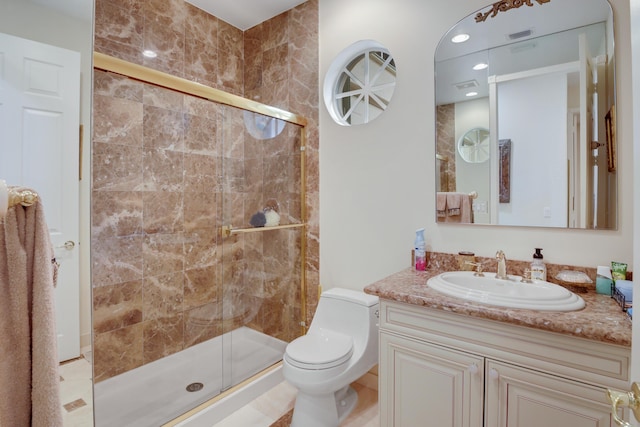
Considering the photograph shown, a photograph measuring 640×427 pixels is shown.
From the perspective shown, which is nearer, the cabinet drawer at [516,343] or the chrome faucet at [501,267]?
the cabinet drawer at [516,343]

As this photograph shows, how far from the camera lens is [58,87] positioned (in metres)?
0.89

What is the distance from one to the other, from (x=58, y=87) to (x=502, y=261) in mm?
1896

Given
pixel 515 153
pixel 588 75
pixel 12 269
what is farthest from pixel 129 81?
pixel 588 75

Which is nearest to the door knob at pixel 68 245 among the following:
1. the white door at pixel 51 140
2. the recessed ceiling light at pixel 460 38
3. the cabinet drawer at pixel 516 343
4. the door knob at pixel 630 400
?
the white door at pixel 51 140

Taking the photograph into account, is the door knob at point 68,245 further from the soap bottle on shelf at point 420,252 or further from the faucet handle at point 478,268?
the faucet handle at point 478,268

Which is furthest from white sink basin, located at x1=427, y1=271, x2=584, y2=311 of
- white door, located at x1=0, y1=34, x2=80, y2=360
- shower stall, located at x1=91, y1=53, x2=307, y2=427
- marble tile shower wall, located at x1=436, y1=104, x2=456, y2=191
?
white door, located at x1=0, y1=34, x2=80, y2=360

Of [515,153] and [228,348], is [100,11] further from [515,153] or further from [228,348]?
[515,153]

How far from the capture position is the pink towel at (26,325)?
626 millimetres

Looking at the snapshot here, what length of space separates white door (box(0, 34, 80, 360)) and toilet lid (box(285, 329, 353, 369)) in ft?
3.38

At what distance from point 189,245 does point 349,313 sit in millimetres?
1347

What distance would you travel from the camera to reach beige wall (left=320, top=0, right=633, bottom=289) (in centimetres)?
142

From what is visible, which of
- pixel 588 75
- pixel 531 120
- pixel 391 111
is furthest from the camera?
pixel 391 111

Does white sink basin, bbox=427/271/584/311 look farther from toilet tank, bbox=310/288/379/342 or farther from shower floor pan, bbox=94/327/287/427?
shower floor pan, bbox=94/327/287/427

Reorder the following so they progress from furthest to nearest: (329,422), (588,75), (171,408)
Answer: (171,408), (329,422), (588,75)
